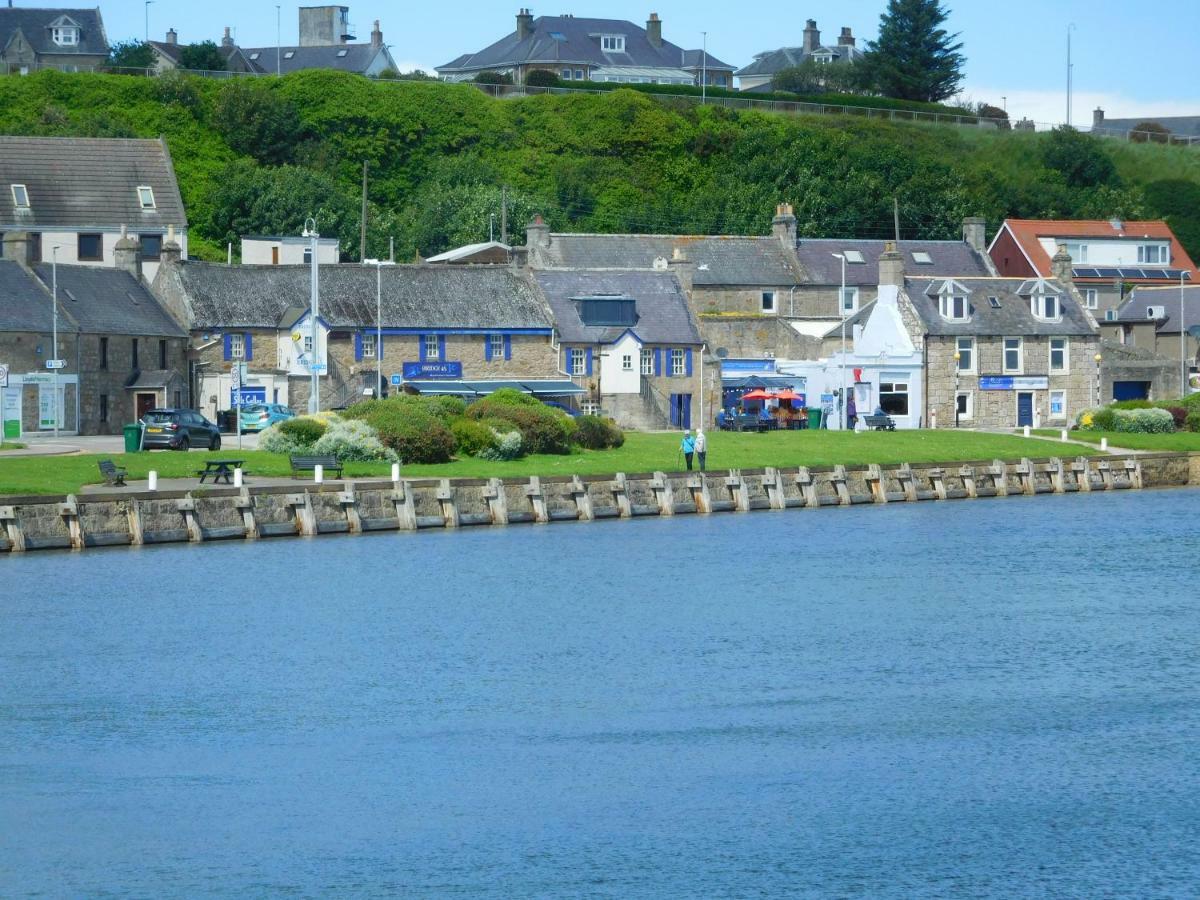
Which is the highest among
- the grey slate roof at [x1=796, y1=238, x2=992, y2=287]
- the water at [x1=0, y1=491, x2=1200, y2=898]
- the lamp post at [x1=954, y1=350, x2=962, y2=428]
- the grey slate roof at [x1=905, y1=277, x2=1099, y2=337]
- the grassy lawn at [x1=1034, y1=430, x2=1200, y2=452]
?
the grey slate roof at [x1=796, y1=238, x2=992, y2=287]

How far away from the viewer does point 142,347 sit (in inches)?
3378

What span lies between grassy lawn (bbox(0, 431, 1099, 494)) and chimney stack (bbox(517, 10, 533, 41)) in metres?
87.9

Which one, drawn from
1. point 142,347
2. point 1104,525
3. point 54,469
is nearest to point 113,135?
point 142,347

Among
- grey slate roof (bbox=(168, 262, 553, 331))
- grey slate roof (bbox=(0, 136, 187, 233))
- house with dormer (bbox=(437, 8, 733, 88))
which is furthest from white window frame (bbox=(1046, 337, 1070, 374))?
house with dormer (bbox=(437, 8, 733, 88))

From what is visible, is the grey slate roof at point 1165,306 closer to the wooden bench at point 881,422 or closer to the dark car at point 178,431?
the wooden bench at point 881,422

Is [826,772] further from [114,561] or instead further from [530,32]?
[530,32]

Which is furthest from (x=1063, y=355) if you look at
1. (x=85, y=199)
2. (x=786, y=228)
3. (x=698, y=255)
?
(x=85, y=199)

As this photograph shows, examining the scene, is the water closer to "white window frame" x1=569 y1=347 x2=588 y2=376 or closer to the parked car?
the parked car

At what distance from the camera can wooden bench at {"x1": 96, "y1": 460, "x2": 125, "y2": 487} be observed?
56.6 meters

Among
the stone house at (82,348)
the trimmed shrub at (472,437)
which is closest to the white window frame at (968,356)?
the trimmed shrub at (472,437)

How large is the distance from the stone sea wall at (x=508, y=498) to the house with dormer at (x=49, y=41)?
3704 inches

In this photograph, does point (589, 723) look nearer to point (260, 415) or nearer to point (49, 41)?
point (260, 415)

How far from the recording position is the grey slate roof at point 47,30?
14875 centimetres

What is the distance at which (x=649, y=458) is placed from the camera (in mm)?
72812
